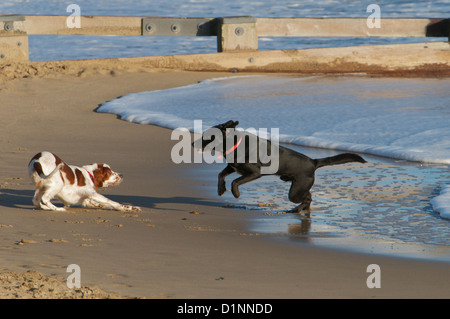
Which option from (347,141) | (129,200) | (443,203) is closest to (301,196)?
(443,203)

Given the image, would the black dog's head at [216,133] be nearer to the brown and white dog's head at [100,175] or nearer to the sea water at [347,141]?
the sea water at [347,141]

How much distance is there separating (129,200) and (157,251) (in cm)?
195

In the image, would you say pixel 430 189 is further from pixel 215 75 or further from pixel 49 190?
pixel 215 75

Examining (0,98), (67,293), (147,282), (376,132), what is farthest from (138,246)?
(0,98)

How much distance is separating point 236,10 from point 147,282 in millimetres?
23740

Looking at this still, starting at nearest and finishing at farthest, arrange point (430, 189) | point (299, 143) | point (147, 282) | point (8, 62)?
point (147, 282) → point (430, 189) → point (299, 143) → point (8, 62)

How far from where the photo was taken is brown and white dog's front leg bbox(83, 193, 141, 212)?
6.46 metres

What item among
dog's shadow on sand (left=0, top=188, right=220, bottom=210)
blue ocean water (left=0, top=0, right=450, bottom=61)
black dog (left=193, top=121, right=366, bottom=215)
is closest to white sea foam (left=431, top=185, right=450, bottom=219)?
black dog (left=193, top=121, right=366, bottom=215)

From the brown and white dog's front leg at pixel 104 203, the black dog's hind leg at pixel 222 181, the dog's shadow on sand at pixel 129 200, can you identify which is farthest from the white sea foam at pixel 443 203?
the brown and white dog's front leg at pixel 104 203

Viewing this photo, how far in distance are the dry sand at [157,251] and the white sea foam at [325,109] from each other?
6.92ft

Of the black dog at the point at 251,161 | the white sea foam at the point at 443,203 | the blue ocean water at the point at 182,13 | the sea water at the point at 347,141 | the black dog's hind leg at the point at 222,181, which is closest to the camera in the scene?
the sea water at the point at 347,141

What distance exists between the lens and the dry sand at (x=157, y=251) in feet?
13.9

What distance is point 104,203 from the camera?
21.3ft

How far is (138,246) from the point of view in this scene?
522 centimetres
